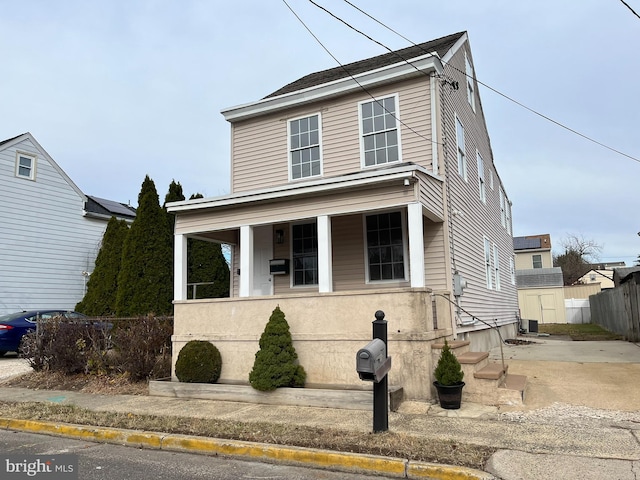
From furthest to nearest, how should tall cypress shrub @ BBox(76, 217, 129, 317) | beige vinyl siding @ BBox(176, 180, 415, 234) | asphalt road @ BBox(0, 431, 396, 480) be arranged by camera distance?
tall cypress shrub @ BBox(76, 217, 129, 317) → beige vinyl siding @ BBox(176, 180, 415, 234) → asphalt road @ BBox(0, 431, 396, 480)

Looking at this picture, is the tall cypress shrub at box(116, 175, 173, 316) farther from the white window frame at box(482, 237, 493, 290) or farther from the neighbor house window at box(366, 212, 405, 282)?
the white window frame at box(482, 237, 493, 290)

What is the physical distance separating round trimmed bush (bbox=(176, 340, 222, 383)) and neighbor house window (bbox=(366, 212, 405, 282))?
3702 millimetres

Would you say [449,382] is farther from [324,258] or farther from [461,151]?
[461,151]

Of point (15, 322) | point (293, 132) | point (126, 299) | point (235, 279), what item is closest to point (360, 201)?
point (293, 132)

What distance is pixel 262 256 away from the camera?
1140 centimetres

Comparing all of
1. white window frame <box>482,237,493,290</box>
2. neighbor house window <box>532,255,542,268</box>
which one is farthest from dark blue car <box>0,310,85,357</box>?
neighbor house window <box>532,255,542,268</box>

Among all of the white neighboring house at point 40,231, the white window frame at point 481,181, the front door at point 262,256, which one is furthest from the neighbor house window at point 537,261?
the front door at point 262,256

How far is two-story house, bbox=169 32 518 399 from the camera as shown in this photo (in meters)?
7.53

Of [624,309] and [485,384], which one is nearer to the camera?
[485,384]

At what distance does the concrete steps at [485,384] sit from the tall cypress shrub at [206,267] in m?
11.6

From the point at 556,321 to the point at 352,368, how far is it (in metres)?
29.7

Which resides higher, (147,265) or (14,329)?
(147,265)

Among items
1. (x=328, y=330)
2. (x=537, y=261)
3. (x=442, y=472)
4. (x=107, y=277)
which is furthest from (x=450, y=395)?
(x=537, y=261)

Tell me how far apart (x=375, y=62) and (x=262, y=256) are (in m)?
6.04
